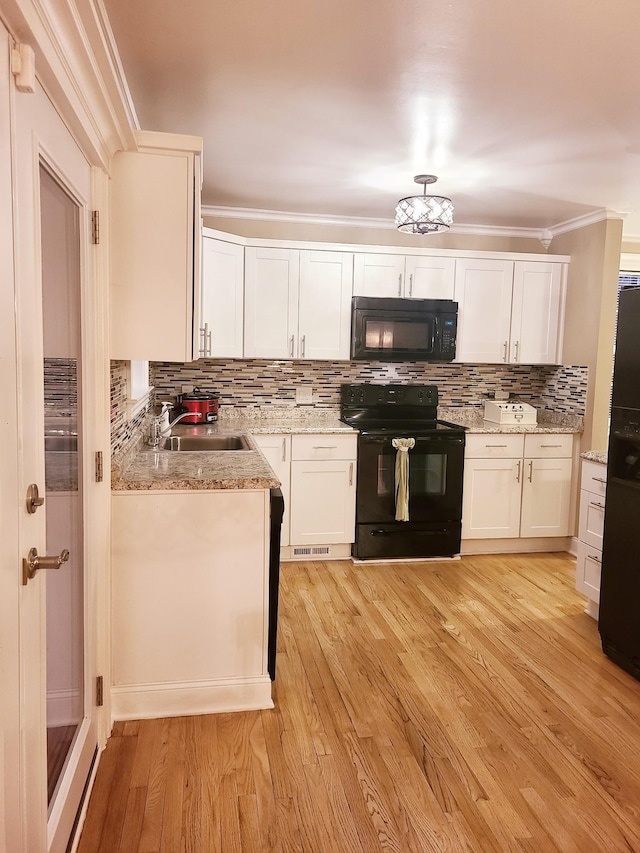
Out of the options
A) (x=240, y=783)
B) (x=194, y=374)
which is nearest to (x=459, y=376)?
(x=194, y=374)

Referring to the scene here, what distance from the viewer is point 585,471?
3424 millimetres

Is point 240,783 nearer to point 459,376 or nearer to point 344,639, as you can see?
point 344,639

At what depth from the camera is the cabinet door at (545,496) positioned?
4.49 m

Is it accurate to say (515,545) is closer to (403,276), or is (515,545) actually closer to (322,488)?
(322,488)

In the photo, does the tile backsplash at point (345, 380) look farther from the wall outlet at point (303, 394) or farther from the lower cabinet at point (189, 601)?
the lower cabinet at point (189, 601)

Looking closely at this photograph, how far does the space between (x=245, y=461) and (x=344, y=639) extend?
1.09 metres

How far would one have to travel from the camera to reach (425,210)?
343cm

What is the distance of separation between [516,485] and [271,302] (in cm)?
216

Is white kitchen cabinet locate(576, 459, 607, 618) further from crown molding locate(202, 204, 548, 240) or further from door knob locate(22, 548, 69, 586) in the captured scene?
door knob locate(22, 548, 69, 586)

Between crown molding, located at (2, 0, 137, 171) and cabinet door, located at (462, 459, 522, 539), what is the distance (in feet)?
10.6

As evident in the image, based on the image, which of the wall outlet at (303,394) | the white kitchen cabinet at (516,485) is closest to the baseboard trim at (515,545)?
the white kitchen cabinet at (516,485)

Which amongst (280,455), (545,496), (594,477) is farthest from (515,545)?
(280,455)

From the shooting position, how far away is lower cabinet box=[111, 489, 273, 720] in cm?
236

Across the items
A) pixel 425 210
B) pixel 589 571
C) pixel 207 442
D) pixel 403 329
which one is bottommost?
pixel 589 571
